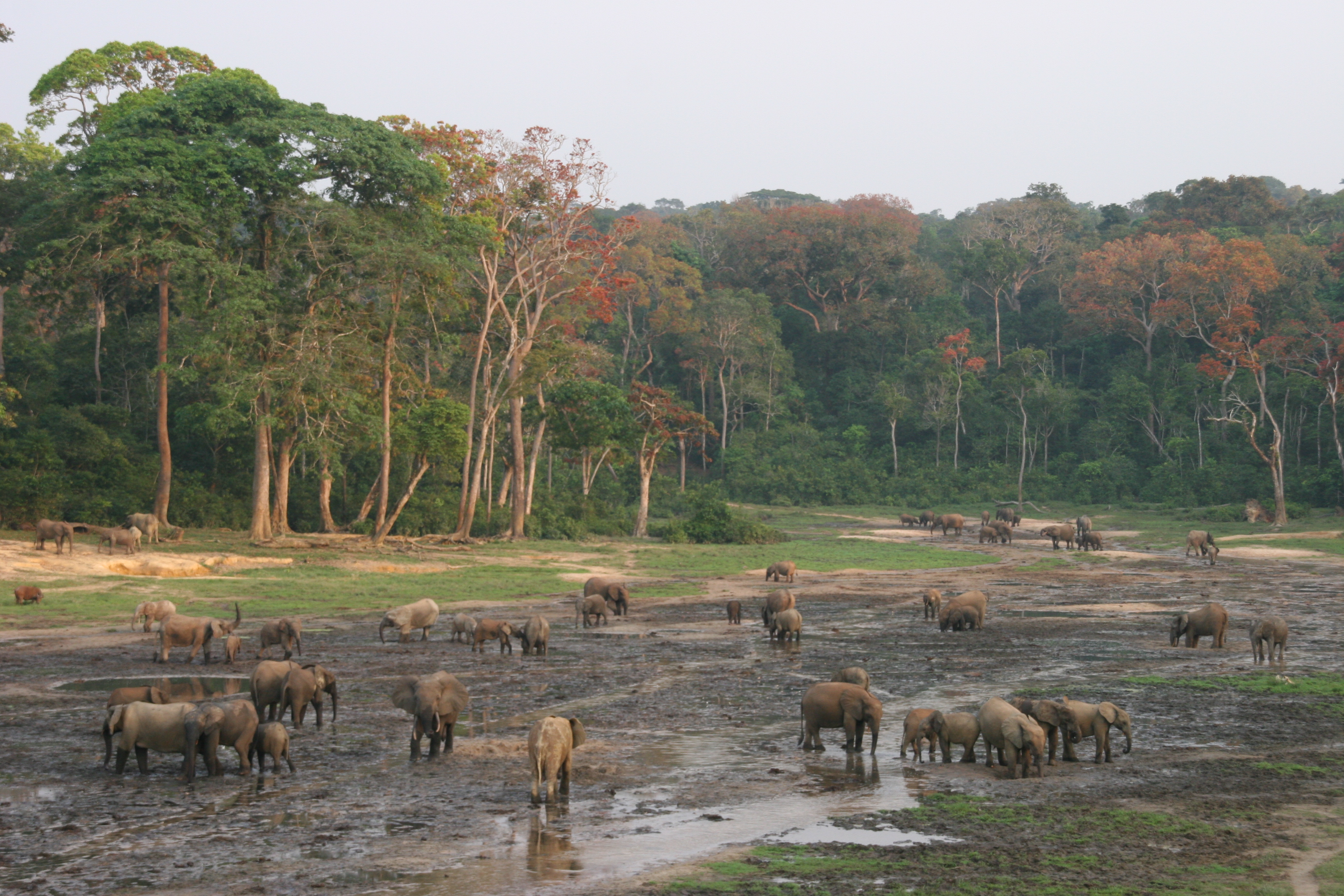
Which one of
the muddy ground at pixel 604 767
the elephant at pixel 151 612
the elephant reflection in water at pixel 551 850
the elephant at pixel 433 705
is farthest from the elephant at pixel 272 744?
the elephant at pixel 151 612

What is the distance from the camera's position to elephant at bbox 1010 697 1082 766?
1250cm

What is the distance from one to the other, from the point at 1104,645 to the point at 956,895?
46.2 ft

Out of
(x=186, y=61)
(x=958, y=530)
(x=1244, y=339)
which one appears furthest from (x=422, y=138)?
(x=1244, y=339)

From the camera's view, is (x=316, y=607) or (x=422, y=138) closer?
(x=316, y=607)

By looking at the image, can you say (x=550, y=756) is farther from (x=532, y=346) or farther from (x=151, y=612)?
(x=532, y=346)

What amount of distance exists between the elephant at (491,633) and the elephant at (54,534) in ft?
49.0

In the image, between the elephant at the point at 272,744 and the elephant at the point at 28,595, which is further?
the elephant at the point at 28,595

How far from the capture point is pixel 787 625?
843 inches

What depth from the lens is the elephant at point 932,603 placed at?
25125mm

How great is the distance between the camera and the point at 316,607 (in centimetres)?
2552

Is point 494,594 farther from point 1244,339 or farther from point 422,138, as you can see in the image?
point 1244,339

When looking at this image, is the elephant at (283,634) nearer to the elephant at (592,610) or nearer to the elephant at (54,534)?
the elephant at (592,610)

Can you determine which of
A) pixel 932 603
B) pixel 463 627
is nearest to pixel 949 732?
pixel 463 627

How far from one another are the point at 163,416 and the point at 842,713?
2952 cm
